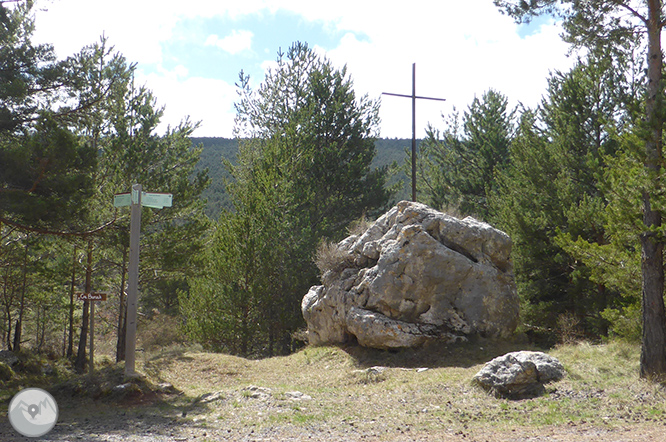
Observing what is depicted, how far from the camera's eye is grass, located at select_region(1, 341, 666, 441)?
21.3 ft

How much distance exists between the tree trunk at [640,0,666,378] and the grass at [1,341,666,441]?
521mm

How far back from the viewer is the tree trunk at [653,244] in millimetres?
7921

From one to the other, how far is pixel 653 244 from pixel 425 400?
4.57m

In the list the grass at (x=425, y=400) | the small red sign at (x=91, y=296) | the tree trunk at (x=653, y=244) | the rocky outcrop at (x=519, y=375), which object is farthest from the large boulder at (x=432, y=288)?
the small red sign at (x=91, y=296)

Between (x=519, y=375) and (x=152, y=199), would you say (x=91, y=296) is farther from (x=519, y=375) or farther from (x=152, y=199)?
(x=519, y=375)

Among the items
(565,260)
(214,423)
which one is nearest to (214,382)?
(214,423)

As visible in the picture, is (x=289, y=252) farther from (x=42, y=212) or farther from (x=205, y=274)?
(x=42, y=212)

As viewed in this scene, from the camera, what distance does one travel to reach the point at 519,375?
25.5 ft

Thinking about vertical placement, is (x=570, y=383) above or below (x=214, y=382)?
above

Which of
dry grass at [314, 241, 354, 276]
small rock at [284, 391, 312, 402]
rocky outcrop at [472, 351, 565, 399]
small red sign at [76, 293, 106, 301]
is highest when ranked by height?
dry grass at [314, 241, 354, 276]

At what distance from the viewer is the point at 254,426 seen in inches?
262

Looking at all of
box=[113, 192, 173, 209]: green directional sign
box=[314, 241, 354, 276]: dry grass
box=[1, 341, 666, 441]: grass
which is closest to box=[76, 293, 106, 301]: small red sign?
box=[1, 341, 666, 441]: grass

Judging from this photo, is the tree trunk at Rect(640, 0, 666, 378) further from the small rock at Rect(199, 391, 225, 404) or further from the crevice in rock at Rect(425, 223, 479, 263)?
the small rock at Rect(199, 391, 225, 404)

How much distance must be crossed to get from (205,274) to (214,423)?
889cm
